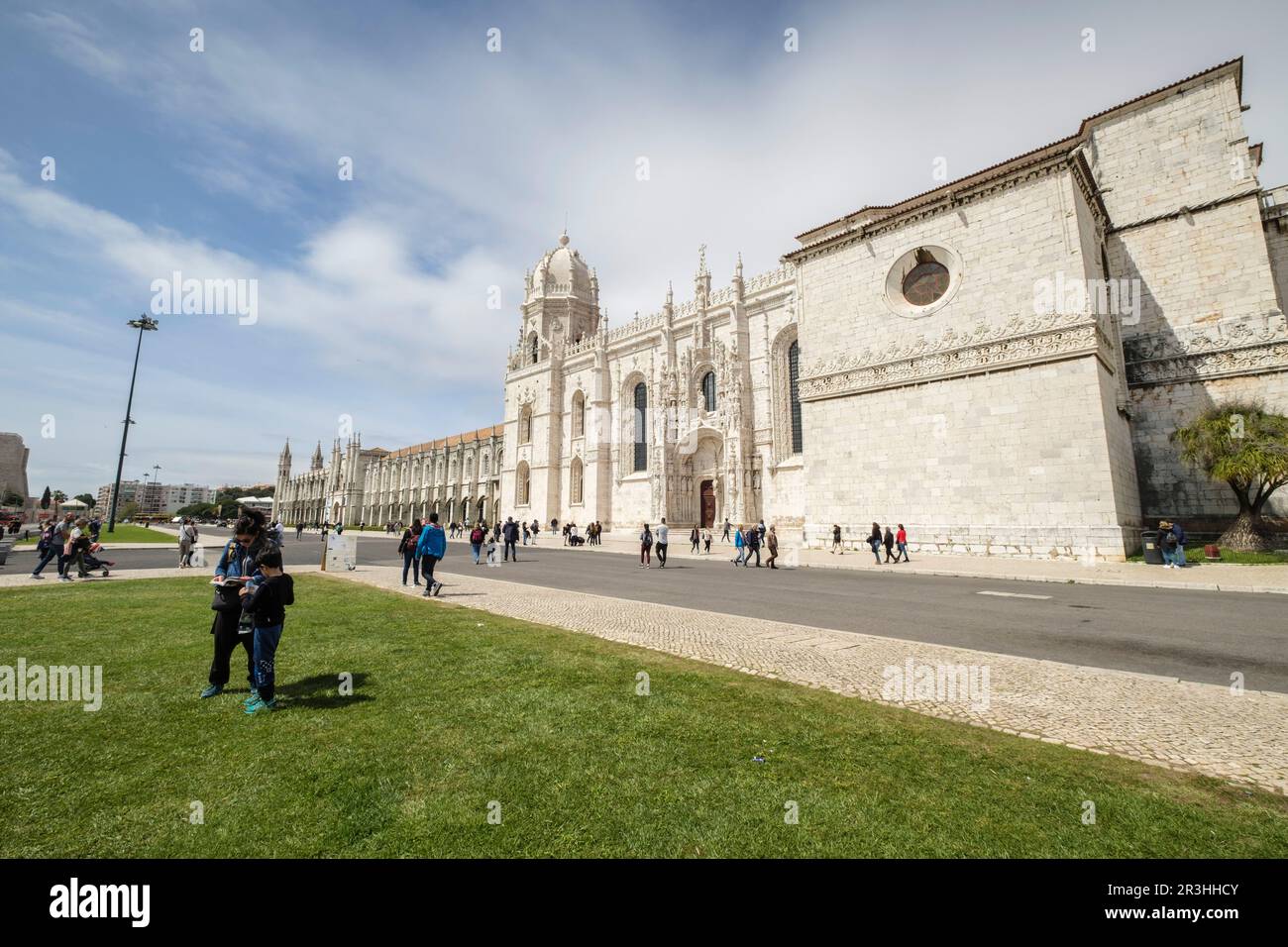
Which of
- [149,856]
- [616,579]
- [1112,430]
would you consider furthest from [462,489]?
[149,856]

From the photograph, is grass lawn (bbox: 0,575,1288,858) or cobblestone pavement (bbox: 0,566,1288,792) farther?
cobblestone pavement (bbox: 0,566,1288,792)

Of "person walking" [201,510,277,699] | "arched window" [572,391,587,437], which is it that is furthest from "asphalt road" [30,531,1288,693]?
"arched window" [572,391,587,437]

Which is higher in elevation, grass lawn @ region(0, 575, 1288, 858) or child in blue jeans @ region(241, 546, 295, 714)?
child in blue jeans @ region(241, 546, 295, 714)

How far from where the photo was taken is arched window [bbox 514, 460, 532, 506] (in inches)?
2023

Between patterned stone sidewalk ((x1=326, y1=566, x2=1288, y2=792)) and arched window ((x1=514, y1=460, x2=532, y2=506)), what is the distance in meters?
43.8

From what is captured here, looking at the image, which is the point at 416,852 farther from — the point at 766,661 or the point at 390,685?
the point at 766,661

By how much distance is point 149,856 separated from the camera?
2.37m

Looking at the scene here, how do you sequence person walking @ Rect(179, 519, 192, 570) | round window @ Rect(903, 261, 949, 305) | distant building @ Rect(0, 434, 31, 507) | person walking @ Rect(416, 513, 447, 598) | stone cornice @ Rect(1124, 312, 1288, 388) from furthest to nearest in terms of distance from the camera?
distant building @ Rect(0, 434, 31, 507) < round window @ Rect(903, 261, 949, 305) < stone cornice @ Rect(1124, 312, 1288, 388) < person walking @ Rect(179, 519, 192, 570) < person walking @ Rect(416, 513, 447, 598)

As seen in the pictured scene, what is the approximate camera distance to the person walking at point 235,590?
4777mm

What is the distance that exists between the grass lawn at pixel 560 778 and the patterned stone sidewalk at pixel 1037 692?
39 centimetres

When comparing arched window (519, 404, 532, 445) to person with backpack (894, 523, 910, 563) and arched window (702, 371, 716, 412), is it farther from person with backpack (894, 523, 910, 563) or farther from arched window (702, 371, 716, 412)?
person with backpack (894, 523, 910, 563)

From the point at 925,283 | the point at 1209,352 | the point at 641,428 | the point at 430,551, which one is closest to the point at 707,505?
the point at 641,428

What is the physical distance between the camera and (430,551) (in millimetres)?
11141
